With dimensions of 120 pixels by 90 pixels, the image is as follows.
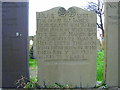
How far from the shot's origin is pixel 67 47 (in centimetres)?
610

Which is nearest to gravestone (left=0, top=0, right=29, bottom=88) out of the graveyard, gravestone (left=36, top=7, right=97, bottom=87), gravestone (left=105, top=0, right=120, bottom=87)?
the graveyard

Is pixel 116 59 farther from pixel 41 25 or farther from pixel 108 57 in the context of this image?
pixel 41 25

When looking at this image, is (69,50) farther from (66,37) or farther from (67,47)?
(66,37)

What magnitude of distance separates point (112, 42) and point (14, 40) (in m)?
2.33

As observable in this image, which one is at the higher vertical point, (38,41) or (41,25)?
(41,25)

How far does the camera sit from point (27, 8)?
6.32 meters

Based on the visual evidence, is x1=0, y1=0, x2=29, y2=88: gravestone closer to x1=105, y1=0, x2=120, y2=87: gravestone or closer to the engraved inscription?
the engraved inscription

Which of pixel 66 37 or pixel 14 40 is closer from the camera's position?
pixel 66 37

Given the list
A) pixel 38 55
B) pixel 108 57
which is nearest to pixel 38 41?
pixel 38 55

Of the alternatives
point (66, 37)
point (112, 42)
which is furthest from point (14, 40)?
point (112, 42)

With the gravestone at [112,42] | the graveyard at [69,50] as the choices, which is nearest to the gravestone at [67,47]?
the graveyard at [69,50]

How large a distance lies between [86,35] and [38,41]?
1119mm

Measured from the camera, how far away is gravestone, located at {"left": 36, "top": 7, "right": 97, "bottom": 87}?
6062mm

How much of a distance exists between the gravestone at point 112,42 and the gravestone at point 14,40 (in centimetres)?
192
